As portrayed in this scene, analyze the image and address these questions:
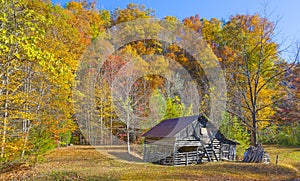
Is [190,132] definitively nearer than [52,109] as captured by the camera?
No

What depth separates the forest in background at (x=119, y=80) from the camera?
366 inches

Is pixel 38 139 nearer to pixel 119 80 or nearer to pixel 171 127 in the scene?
pixel 171 127

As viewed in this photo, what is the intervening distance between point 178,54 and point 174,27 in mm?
4730

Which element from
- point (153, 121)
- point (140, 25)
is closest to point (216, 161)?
Result: point (153, 121)

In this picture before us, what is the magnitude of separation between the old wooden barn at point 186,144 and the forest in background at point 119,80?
240 cm

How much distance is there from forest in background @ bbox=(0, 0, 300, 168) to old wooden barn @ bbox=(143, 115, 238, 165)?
240 cm

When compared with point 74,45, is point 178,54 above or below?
above

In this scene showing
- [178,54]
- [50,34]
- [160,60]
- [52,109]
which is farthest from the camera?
[178,54]

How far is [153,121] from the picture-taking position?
1041 inches

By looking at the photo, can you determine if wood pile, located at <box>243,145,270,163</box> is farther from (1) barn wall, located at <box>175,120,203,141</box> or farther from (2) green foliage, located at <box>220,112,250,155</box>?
(2) green foliage, located at <box>220,112,250,155</box>

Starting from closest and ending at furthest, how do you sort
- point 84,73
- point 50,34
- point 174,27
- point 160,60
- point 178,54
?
point 50,34 → point 84,73 → point 160,60 → point 178,54 → point 174,27

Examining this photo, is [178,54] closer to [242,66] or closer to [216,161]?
[242,66]

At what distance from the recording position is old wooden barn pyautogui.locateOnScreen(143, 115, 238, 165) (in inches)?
684

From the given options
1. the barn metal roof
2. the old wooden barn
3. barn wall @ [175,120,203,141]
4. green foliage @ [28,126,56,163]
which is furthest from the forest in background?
the barn metal roof
